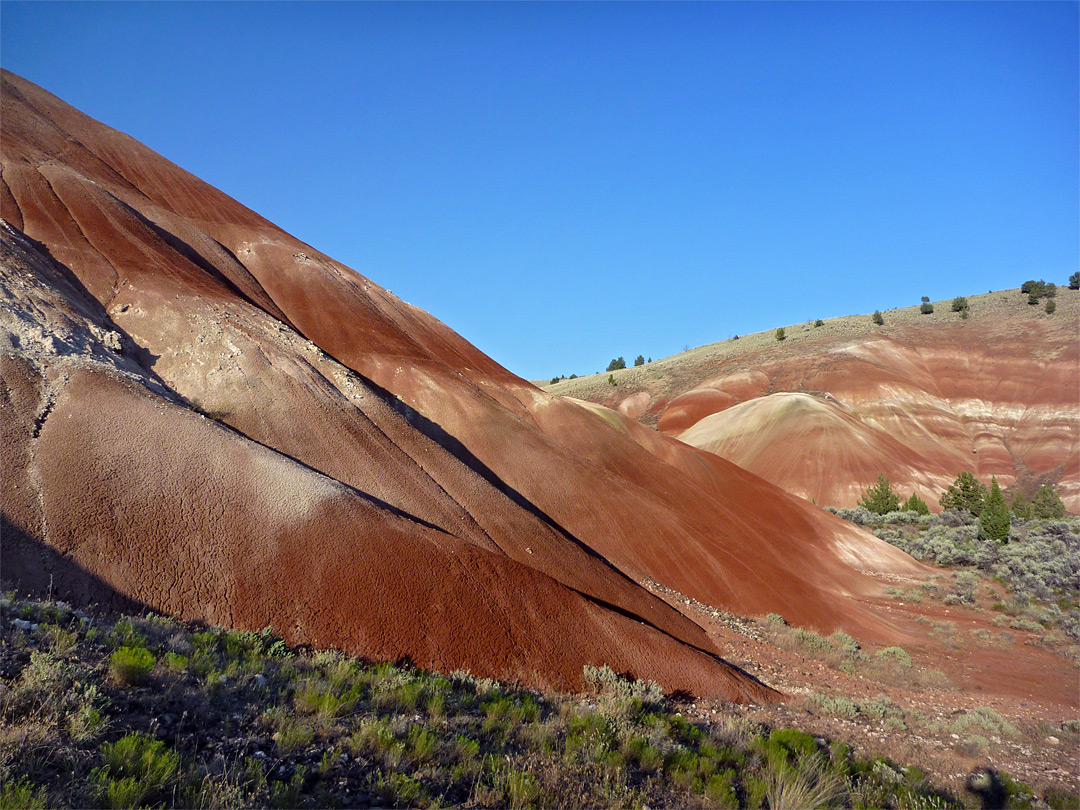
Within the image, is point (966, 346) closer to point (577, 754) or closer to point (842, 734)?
point (842, 734)

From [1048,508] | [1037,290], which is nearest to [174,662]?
[1048,508]

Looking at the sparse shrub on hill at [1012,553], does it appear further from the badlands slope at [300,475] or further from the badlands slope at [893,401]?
the badlands slope at [893,401]

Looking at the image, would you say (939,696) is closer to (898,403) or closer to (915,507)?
(915,507)

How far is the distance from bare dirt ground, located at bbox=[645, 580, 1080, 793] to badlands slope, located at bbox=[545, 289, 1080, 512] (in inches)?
1212

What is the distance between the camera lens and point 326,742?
19.1 ft

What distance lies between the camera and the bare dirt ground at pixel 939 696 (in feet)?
35.8

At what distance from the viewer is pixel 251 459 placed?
12516 mm

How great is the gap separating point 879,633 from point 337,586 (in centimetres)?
1982

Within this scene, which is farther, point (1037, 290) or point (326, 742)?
point (1037, 290)

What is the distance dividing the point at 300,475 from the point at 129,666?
680 cm

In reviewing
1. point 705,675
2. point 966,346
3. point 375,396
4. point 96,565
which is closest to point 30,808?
point 96,565

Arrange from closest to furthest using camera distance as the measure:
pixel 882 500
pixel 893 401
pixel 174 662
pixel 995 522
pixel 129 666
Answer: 1. pixel 129 666
2. pixel 174 662
3. pixel 995 522
4. pixel 882 500
5. pixel 893 401

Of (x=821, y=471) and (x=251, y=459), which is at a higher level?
(x=821, y=471)

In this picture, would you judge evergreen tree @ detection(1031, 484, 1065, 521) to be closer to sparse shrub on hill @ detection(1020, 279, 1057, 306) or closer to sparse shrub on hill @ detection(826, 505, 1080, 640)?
sparse shrub on hill @ detection(826, 505, 1080, 640)
